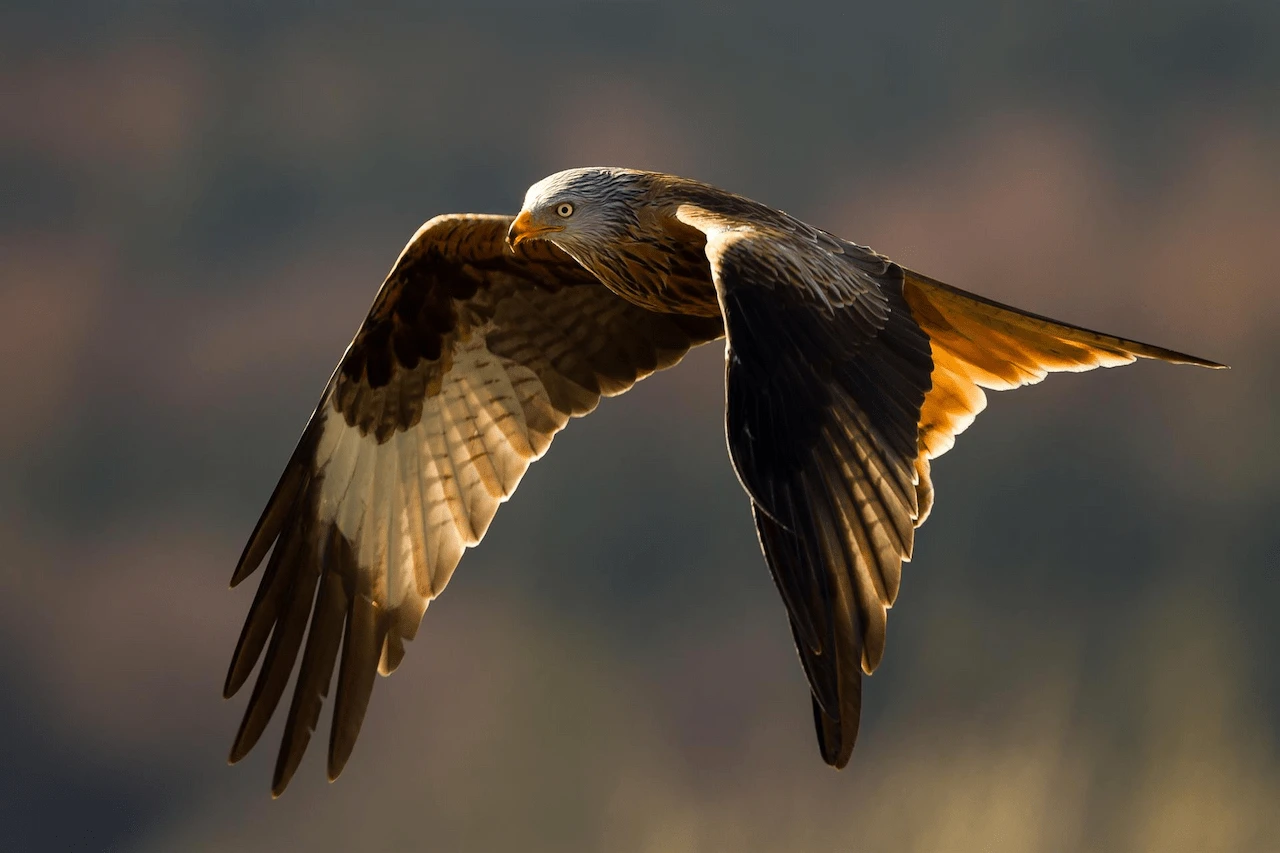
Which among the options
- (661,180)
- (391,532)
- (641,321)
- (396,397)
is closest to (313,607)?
(391,532)

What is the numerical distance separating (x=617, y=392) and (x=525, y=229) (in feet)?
2.43

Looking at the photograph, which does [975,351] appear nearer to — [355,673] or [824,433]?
[824,433]

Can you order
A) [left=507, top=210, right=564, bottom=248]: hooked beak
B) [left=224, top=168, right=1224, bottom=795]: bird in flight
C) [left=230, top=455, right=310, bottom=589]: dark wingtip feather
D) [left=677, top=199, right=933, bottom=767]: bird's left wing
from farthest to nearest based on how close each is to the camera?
[left=230, top=455, right=310, bottom=589]: dark wingtip feather < [left=507, top=210, right=564, bottom=248]: hooked beak < [left=224, top=168, right=1224, bottom=795]: bird in flight < [left=677, top=199, right=933, bottom=767]: bird's left wing

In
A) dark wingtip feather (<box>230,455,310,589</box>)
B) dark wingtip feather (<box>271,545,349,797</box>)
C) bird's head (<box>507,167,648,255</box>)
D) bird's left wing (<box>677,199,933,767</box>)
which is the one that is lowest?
dark wingtip feather (<box>271,545,349,797</box>)

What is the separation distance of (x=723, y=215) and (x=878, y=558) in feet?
3.27

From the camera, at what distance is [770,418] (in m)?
2.87

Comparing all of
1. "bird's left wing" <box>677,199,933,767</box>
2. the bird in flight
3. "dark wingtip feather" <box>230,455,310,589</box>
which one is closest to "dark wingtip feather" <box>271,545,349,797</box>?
the bird in flight

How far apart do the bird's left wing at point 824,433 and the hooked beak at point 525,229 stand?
0.46 meters

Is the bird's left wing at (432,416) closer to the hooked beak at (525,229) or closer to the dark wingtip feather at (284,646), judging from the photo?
the dark wingtip feather at (284,646)

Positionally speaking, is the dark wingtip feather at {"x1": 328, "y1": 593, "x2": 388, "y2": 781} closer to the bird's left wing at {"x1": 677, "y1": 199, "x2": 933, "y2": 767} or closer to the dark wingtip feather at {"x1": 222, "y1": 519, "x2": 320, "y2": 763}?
the dark wingtip feather at {"x1": 222, "y1": 519, "x2": 320, "y2": 763}

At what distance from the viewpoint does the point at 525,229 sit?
12.1 ft

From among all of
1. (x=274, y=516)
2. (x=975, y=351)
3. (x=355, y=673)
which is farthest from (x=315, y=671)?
(x=975, y=351)

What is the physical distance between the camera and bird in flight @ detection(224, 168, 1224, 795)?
110 inches

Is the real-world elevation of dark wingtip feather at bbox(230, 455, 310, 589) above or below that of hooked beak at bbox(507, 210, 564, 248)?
below
